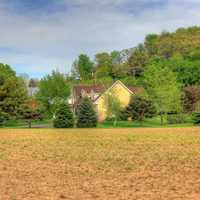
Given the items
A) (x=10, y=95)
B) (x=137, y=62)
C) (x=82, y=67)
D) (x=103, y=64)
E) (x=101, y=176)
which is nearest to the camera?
(x=101, y=176)

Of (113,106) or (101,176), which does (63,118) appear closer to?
(113,106)

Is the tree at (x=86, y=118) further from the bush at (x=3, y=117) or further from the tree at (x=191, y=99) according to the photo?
the tree at (x=191, y=99)

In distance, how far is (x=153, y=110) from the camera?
6688 centimetres

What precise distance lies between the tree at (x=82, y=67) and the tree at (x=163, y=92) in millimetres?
50974

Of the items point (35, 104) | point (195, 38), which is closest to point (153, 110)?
point (35, 104)

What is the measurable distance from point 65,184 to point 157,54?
115m

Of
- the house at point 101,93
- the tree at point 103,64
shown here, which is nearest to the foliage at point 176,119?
the house at point 101,93

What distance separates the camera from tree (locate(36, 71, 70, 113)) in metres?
80.6

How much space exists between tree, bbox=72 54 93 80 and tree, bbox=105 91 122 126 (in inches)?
2160

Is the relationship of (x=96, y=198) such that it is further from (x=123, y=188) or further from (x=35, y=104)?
(x=35, y=104)

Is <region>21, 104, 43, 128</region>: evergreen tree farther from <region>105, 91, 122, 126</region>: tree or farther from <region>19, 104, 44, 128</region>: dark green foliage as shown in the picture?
<region>105, 91, 122, 126</region>: tree

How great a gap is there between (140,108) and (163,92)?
676 centimetres

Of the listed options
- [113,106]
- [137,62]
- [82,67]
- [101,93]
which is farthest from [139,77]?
[113,106]

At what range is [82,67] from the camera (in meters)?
125
